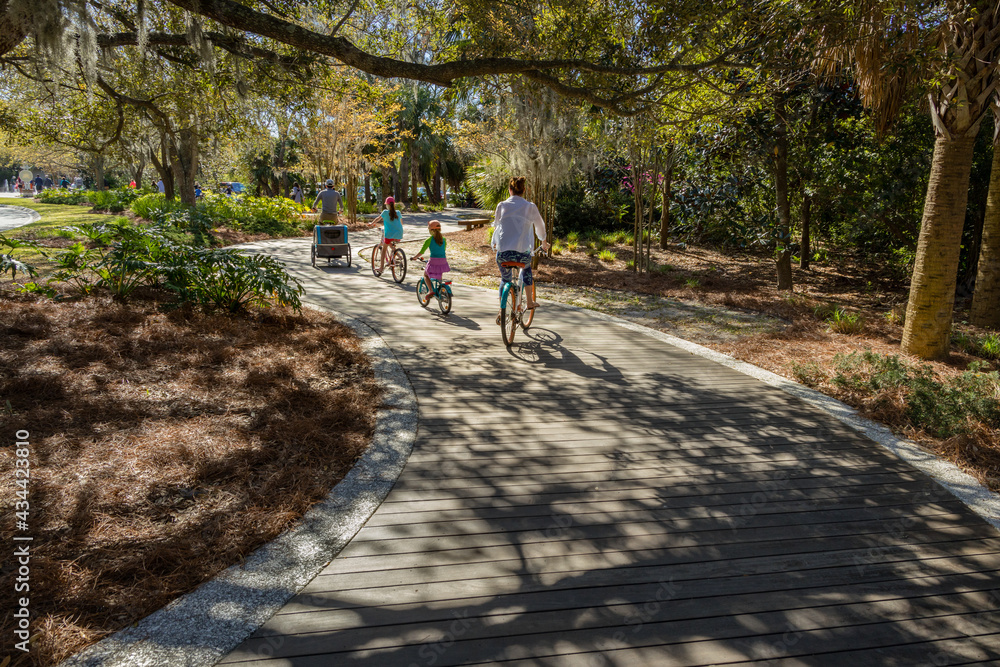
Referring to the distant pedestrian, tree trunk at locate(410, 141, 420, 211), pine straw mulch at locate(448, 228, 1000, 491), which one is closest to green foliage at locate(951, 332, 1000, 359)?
pine straw mulch at locate(448, 228, 1000, 491)

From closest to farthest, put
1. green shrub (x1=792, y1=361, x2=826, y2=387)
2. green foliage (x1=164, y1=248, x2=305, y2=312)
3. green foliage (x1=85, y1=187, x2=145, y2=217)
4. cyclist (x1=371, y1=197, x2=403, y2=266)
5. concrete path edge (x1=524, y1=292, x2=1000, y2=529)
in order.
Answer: concrete path edge (x1=524, y1=292, x2=1000, y2=529), green shrub (x1=792, y1=361, x2=826, y2=387), green foliage (x1=164, y1=248, x2=305, y2=312), cyclist (x1=371, y1=197, x2=403, y2=266), green foliage (x1=85, y1=187, x2=145, y2=217)

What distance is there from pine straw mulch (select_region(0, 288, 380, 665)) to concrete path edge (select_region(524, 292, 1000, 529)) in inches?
165

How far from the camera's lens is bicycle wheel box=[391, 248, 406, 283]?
11.8m

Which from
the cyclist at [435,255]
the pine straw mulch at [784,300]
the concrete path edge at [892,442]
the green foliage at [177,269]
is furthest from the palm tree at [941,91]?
the green foliage at [177,269]

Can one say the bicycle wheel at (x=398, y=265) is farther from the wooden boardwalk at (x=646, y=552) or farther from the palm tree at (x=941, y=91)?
the palm tree at (x=941, y=91)

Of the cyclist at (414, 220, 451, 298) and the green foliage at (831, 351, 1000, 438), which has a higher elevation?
the cyclist at (414, 220, 451, 298)

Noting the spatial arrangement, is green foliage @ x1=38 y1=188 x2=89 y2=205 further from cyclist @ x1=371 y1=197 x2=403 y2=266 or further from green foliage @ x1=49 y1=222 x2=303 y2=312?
green foliage @ x1=49 y1=222 x2=303 y2=312

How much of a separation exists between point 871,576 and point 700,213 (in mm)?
14448

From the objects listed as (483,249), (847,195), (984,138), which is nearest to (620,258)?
(483,249)

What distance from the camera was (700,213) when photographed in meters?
16.3

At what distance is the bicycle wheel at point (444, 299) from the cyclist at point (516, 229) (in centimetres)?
185

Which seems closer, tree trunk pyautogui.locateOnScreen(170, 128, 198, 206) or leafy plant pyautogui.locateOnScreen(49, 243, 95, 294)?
leafy plant pyautogui.locateOnScreen(49, 243, 95, 294)

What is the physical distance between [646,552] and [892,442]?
9.64 ft

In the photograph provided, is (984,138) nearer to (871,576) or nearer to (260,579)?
(871,576)
